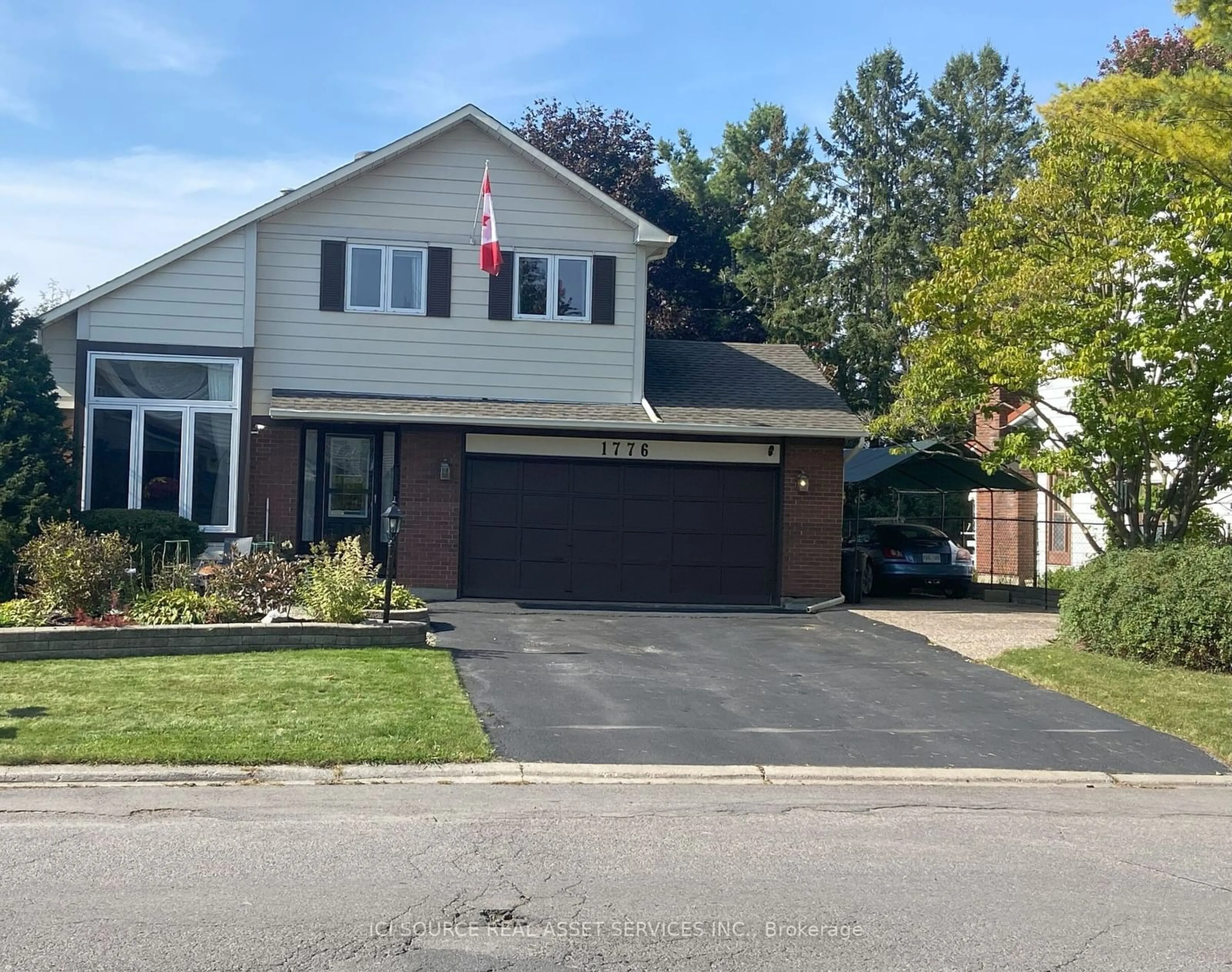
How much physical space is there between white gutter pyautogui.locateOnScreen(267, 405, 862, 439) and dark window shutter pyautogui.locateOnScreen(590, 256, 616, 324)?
206cm

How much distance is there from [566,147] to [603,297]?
56.9ft

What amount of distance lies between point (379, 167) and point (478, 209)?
166 cm

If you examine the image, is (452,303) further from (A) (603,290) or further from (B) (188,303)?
(B) (188,303)

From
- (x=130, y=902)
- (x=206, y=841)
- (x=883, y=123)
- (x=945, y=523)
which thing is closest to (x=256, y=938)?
(x=130, y=902)

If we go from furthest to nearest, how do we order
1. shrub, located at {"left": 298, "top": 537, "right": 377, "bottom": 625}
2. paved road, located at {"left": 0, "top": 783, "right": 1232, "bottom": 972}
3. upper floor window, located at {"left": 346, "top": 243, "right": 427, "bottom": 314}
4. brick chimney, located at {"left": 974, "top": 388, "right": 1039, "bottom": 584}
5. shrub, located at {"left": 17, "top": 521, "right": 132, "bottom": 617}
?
brick chimney, located at {"left": 974, "top": 388, "right": 1039, "bottom": 584} → upper floor window, located at {"left": 346, "top": 243, "right": 427, "bottom": 314} → shrub, located at {"left": 298, "top": 537, "right": 377, "bottom": 625} → shrub, located at {"left": 17, "top": 521, "right": 132, "bottom": 617} → paved road, located at {"left": 0, "top": 783, "right": 1232, "bottom": 972}

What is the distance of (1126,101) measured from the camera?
1428cm

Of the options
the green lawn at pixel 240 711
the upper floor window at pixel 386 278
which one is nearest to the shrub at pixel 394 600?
the green lawn at pixel 240 711

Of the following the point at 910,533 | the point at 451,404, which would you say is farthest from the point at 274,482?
the point at 910,533

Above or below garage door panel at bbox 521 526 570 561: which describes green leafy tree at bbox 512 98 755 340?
above

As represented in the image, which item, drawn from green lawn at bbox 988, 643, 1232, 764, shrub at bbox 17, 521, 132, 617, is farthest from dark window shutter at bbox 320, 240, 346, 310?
green lawn at bbox 988, 643, 1232, 764

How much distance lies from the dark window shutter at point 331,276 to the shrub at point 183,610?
7152mm

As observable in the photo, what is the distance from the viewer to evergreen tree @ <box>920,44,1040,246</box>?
41562mm

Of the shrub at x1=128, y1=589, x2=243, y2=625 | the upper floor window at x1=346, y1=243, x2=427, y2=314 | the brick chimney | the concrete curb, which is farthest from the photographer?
the brick chimney

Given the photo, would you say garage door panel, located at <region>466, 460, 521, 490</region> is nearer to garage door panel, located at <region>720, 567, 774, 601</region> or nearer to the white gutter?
the white gutter
